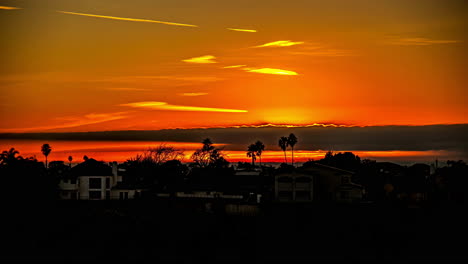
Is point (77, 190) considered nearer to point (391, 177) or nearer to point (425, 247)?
point (391, 177)

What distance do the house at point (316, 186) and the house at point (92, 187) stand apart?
22.3m

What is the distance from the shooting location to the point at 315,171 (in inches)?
4513

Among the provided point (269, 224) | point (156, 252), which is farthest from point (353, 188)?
Answer: point (156, 252)

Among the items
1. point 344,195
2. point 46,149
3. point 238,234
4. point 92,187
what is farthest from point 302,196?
point 46,149

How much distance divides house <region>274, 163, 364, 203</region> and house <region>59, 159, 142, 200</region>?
22.3 meters

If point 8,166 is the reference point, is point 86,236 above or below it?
below

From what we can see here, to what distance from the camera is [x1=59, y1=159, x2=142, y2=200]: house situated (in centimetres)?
12275

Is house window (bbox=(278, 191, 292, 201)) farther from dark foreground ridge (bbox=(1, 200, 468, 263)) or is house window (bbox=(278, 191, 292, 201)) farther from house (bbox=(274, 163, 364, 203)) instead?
dark foreground ridge (bbox=(1, 200, 468, 263))

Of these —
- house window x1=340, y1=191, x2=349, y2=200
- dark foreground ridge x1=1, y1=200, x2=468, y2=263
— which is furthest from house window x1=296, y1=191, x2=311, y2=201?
dark foreground ridge x1=1, y1=200, x2=468, y2=263

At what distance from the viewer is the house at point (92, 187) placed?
123 metres

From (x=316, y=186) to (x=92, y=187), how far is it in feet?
107

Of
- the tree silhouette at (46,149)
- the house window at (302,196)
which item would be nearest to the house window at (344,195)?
the house window at (302,196)

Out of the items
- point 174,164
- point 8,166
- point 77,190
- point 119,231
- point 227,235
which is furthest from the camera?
point 174,164

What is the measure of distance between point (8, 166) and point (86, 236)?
1278 inches
